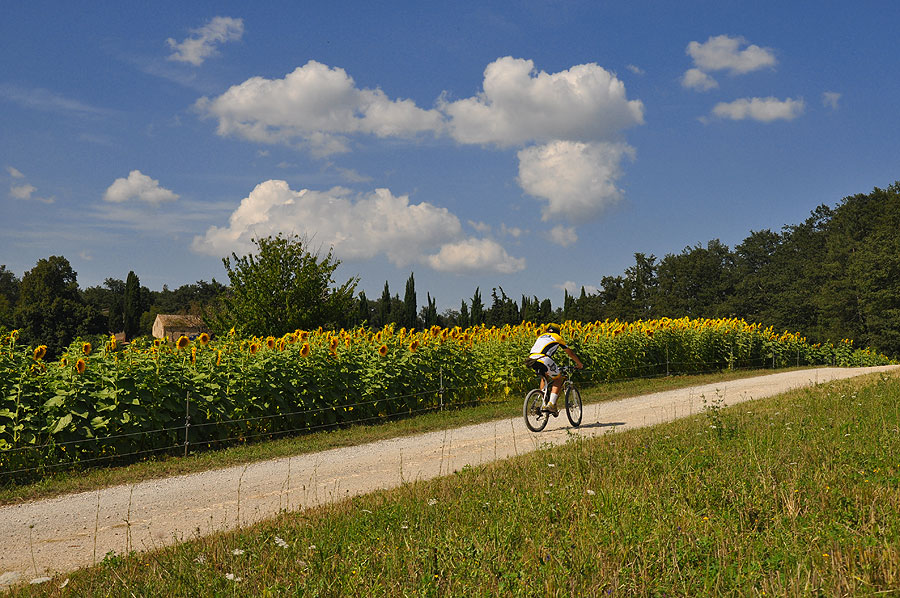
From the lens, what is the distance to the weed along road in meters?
6.06

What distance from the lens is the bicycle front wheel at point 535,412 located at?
38.9ft

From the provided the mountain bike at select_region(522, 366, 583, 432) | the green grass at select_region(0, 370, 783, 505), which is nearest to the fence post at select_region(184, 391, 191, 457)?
the green grass at select_region(0, 370, 783, 505)

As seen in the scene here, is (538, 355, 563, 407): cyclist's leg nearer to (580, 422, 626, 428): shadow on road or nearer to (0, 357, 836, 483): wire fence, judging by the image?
(580, 422, 626, 428): shadow on road

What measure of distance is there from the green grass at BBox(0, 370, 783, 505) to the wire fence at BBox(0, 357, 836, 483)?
0.77 ft

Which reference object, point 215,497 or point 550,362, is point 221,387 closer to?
point 215,497

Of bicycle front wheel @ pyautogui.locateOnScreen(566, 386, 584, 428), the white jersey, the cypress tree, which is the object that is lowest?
bicycle front wheel @ pyautogui.locateOnScreen(566, 386, 584, 428)

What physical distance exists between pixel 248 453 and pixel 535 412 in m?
5.00

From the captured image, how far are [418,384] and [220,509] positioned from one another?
761 cm

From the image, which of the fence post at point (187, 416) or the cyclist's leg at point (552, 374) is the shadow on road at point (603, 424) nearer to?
the cyclist's leg at point (552, 374)

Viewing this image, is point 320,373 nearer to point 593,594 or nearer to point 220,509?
point 220,509

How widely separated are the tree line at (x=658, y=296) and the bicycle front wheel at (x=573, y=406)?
13.6 m

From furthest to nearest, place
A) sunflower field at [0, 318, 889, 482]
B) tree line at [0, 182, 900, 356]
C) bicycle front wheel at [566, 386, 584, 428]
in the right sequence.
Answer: tree line at [0, 182, 900, 356] < bicycle front wheel at [566, 386, 584, 428] < sunflower field at [0, 318, 889, 482]

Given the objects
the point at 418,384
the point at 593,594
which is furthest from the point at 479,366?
the point at 593,594

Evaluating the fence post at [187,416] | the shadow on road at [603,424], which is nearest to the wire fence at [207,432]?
the fence post at [187,416]
